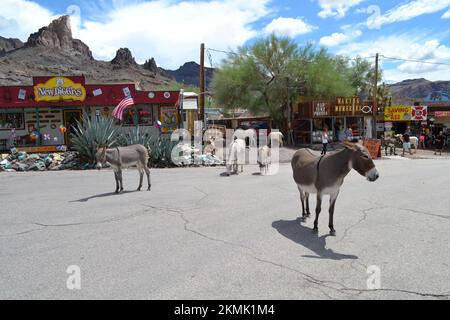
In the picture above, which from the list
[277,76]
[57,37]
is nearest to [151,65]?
[57,37]

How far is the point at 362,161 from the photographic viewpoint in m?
4.98

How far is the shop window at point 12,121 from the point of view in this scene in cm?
2258

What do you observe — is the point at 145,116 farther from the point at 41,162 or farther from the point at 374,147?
the point at 374,147

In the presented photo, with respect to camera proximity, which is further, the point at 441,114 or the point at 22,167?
the point at 441,114

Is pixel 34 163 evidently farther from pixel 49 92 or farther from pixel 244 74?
pixel 244 74

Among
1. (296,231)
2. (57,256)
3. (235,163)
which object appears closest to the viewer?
(57,256)

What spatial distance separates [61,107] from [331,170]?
71.4ft

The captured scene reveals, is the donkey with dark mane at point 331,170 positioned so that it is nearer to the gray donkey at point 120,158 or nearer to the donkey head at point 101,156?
Answer: the gray donkey at point 120,158

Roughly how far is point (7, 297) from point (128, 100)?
47.2 ft

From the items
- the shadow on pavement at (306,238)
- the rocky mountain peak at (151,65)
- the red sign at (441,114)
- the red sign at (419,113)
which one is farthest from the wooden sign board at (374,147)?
the rocky mountain peak at (151,65)

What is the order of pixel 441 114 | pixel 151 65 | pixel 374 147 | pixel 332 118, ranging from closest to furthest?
pixel 374 147 < pixel 332 118 < pixel 441 114 < pixel 151 65

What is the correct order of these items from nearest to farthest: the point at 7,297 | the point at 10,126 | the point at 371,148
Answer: the point at 7,297, the point at 371,148, the point at 10,126
